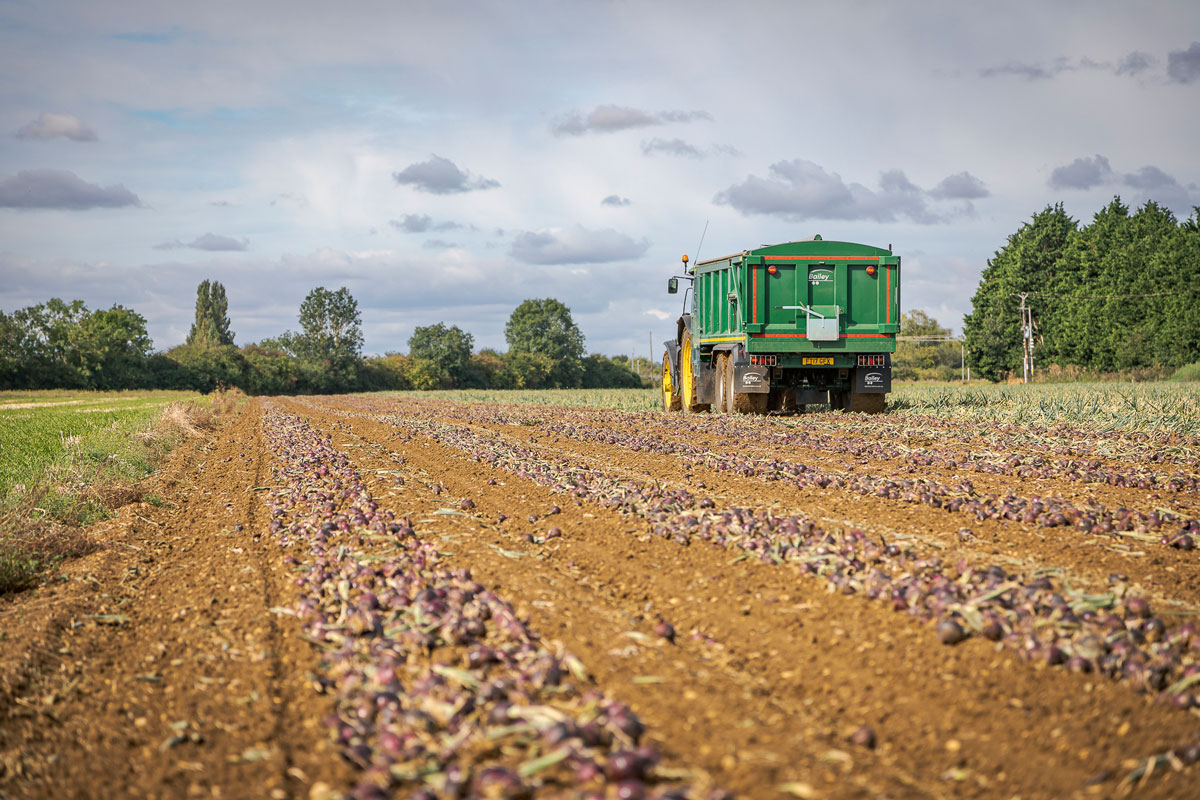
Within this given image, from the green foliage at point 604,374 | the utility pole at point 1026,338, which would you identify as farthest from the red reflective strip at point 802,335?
the green foliage at point 604,374

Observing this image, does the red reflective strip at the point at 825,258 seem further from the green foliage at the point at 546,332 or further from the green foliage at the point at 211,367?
the green foliage at the point at 546,332

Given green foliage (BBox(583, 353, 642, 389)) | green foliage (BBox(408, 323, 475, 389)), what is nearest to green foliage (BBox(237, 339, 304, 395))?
green foliage (BBox(408, 323, 475, 389))

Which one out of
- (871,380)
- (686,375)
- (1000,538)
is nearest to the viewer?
(1000,538)

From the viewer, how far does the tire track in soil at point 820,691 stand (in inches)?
114

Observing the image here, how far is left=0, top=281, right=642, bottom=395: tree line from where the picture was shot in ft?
207

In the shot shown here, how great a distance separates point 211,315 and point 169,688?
99.9 metres

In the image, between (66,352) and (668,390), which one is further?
(66,352)

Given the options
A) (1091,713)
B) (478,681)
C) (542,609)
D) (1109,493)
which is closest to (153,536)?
(542,609)

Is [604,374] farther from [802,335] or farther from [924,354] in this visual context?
[802,335]

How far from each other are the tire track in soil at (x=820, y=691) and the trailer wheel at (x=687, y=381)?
1556cm

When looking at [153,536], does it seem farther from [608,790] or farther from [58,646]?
[608,790]

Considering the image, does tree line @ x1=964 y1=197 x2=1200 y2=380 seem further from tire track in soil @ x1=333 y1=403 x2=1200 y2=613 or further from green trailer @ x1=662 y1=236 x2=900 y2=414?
tire track in soil @ x1=333 y1=403 x2=1200 y2=613

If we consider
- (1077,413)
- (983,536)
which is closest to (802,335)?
(1077,413)

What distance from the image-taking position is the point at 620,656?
12.6 ft
